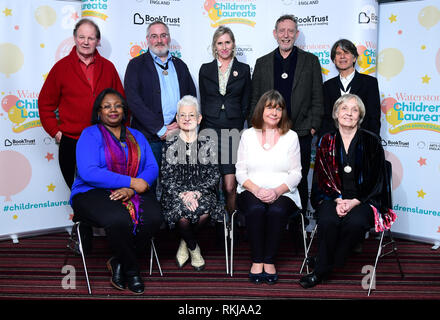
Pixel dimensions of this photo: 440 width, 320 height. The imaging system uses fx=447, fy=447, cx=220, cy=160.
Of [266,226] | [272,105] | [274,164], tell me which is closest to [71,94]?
[272,105]

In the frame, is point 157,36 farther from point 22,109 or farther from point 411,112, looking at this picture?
point 411,112

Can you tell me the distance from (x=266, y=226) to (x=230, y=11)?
2.18 metres

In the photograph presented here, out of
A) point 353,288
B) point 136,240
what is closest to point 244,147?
point 136,240

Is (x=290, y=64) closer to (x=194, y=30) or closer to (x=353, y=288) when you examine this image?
(x=194, y=30)

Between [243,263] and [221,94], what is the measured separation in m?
1.33

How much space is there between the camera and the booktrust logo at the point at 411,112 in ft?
12.5

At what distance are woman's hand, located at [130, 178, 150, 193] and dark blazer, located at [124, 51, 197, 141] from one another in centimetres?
55

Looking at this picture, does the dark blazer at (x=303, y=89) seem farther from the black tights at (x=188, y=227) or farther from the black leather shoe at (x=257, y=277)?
the black leather shoe at (x=257, y=277)

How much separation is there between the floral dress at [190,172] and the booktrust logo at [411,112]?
1748 millimetres

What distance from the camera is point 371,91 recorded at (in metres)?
3.60

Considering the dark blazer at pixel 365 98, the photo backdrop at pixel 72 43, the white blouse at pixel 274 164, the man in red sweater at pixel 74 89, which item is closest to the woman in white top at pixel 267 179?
the white blouse at pixel 274 164

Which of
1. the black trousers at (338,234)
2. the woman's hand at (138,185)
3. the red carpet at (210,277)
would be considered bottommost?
the red carpet at (210,277)

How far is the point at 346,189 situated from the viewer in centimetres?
309

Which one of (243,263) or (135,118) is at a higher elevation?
(135,118)
